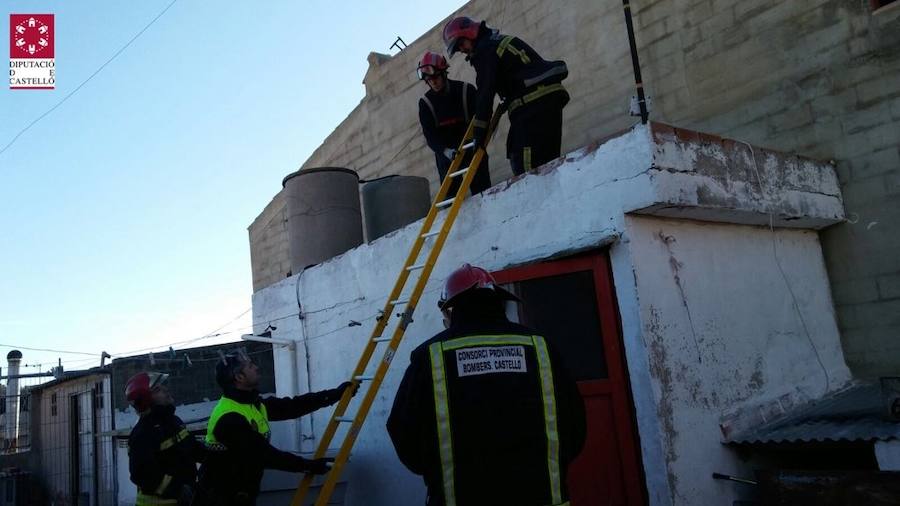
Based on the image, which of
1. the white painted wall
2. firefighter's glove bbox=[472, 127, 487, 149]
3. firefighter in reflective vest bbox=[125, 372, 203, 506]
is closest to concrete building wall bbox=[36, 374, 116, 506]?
the white painted wall

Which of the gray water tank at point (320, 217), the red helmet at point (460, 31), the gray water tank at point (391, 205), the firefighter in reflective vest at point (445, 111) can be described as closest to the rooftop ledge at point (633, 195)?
the firefighter in reflective vest at point (445, 111)

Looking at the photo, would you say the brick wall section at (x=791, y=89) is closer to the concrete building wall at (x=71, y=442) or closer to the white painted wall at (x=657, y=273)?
the white painted wall at (x=657, y=273)

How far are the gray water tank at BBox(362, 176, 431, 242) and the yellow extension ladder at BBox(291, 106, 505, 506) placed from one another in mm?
1206

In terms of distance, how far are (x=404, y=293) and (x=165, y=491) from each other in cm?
233

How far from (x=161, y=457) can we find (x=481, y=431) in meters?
2.78

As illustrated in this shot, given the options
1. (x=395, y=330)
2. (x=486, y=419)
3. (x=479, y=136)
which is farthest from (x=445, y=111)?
(x=486, y=419)

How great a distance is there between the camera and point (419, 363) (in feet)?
9.63

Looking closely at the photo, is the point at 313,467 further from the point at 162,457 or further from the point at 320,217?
the point at 320,217

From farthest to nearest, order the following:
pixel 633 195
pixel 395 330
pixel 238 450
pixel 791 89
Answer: pixel 791 89, pixel 395 330, pixel 633 195, pixel 238 450

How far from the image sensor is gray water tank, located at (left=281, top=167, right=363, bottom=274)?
24.4 feet

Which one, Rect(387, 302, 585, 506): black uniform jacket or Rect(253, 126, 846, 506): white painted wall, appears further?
Rect(253, 126, 846, 506): white painted wall

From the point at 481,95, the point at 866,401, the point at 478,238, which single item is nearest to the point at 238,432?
the point at 478,238

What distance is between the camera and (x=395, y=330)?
5277mm

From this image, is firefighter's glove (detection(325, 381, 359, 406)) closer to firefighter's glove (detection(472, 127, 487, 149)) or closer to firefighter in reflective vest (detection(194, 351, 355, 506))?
firefighter in reflective vest (detection(194, 351, 355, 506))
